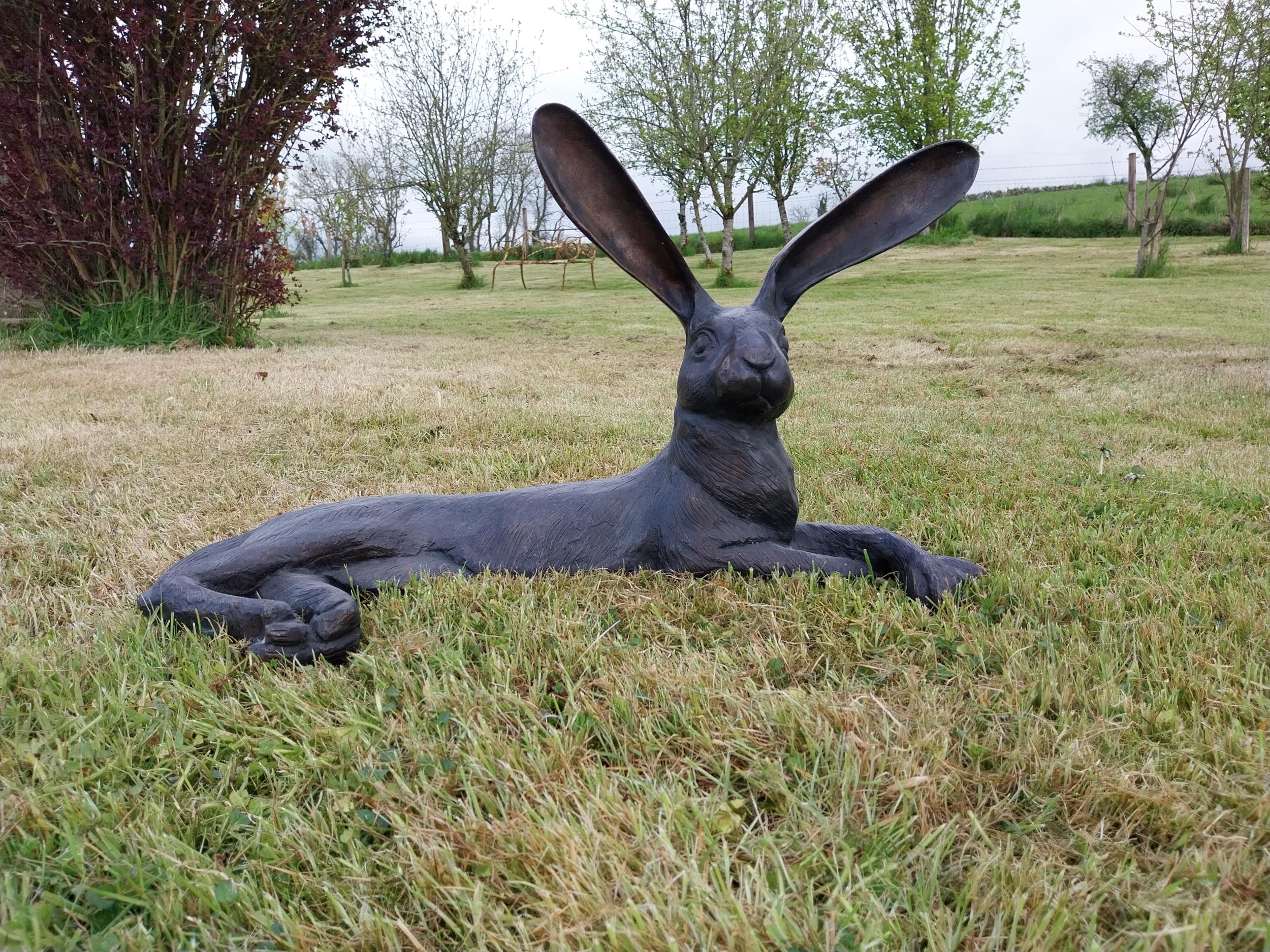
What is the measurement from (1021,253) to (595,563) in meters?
25.8

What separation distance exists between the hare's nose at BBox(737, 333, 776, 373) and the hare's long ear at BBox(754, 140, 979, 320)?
198mm

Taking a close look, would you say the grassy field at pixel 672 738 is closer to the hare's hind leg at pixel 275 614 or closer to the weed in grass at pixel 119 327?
the hare's hind leg at pixel 275 614

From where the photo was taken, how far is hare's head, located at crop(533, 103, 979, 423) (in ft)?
6.80

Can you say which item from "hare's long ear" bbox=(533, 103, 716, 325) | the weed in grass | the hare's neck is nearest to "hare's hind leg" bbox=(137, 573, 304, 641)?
the hare's neck

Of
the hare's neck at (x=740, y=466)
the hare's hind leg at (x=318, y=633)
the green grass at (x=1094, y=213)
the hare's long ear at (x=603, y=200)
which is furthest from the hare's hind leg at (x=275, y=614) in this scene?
the green grass at (x=1094, y=213)

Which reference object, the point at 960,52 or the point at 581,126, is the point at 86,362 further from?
the point at 960,52

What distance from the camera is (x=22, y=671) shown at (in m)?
1.85

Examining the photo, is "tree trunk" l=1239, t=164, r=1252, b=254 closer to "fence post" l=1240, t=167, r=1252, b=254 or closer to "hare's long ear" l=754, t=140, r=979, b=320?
"fence post" l=1240, t=167, r=1252, b=254

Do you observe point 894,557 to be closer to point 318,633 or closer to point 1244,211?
point 318,633

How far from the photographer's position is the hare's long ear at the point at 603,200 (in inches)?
81.8

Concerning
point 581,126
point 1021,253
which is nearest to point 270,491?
point 581,126

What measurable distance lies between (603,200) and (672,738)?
144cm

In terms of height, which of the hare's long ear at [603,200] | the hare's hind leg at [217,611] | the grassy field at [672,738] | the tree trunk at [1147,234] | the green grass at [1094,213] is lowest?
the grassy field at [672,738]

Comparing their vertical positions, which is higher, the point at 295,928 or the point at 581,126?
the point at 581,126
